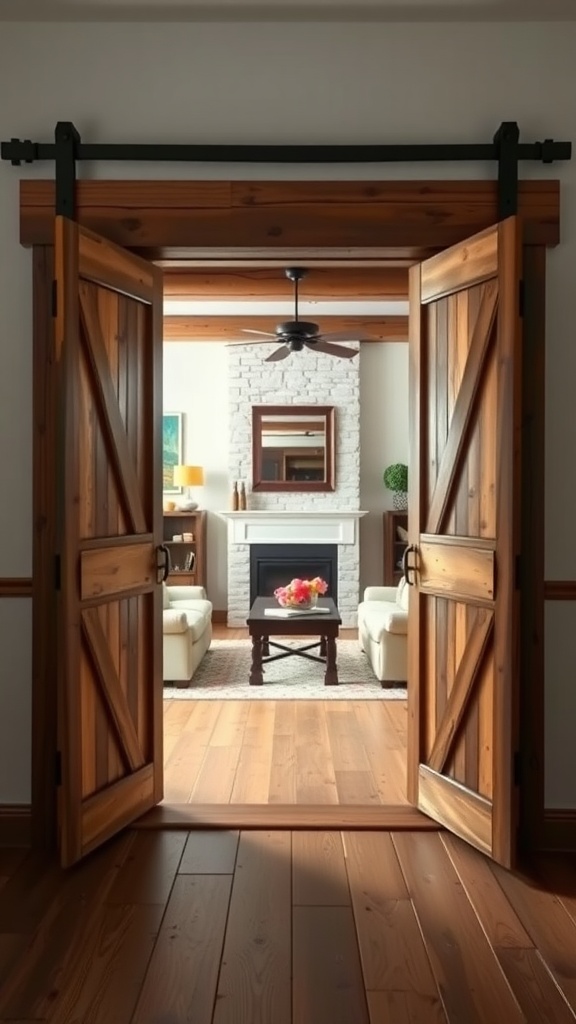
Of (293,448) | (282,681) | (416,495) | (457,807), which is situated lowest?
(282,681)

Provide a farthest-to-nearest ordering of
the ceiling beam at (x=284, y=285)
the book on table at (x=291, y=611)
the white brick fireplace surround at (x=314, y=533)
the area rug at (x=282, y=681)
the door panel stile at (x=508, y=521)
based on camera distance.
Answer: the white brick fireplace surround at (x=314, y=533), the ceiling beam at (x=284, y=285), the book on table at (x=291, y=611), the area rug at (x=282, y=681), the door panel stile at (x=508, y=521)

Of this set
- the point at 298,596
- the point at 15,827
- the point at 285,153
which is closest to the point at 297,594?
the point at 298,596

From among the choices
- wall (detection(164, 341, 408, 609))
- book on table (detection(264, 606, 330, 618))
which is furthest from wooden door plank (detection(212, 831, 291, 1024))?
wall (detection(164, 341, 408, 609))

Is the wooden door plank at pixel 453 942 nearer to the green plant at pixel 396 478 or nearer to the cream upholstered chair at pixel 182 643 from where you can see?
the cream upholstered chair at pixel 182 643

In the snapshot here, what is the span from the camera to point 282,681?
604 centimetres

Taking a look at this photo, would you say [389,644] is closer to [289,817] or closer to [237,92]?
[289,817]

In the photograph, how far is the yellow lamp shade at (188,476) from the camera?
845 cm

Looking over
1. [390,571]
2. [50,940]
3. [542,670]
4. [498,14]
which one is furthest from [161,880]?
[390,571]

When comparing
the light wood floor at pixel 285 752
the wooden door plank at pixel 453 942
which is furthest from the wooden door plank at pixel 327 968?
the light wood floor at pixel 285 752

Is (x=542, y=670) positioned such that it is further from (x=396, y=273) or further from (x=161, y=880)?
(x=396, y=273)

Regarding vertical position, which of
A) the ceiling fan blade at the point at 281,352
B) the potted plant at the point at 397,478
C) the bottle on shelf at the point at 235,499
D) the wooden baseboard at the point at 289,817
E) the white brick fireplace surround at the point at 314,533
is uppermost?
the ceiling fan blade at the point at 281,352

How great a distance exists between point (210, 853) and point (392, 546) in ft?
19.4

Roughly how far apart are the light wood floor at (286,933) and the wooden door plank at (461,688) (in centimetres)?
32

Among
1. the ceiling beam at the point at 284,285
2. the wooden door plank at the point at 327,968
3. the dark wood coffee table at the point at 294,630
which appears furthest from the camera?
the ceiling beam at the point at 284,285
